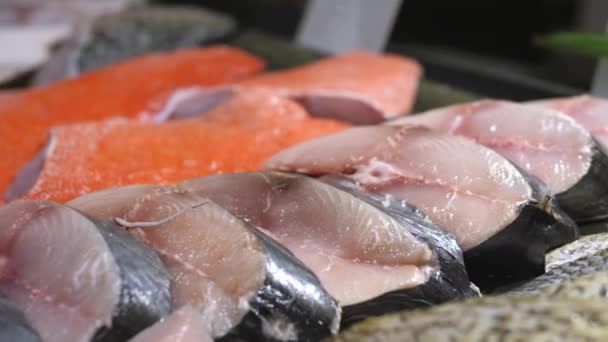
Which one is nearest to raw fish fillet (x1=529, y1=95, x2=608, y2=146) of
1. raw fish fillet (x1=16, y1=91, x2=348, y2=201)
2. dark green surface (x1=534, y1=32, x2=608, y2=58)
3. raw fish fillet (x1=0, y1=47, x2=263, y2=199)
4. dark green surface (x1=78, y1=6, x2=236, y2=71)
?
dark green surface (x1=534, y1=32, x2=608, y2=58)

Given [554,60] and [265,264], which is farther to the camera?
[554,60]

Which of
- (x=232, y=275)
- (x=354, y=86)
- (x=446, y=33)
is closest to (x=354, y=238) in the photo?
(x=232, y=275)

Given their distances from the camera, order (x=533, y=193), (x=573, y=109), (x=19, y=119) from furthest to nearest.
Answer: (x=19, y=119) → (x=573, y=109) → (x=533, y=193)

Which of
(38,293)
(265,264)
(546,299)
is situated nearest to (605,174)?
(546,299)

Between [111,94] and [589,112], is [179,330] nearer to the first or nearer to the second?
[589,112]

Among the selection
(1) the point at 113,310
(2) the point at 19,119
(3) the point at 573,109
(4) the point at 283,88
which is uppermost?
(3) the point at 573,109

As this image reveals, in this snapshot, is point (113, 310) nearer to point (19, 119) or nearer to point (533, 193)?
point (533, 193)

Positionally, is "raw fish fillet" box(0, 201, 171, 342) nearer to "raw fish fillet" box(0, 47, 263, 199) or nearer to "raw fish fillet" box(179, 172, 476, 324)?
"raw fish fillet" box(179, 172, 476, 324)
